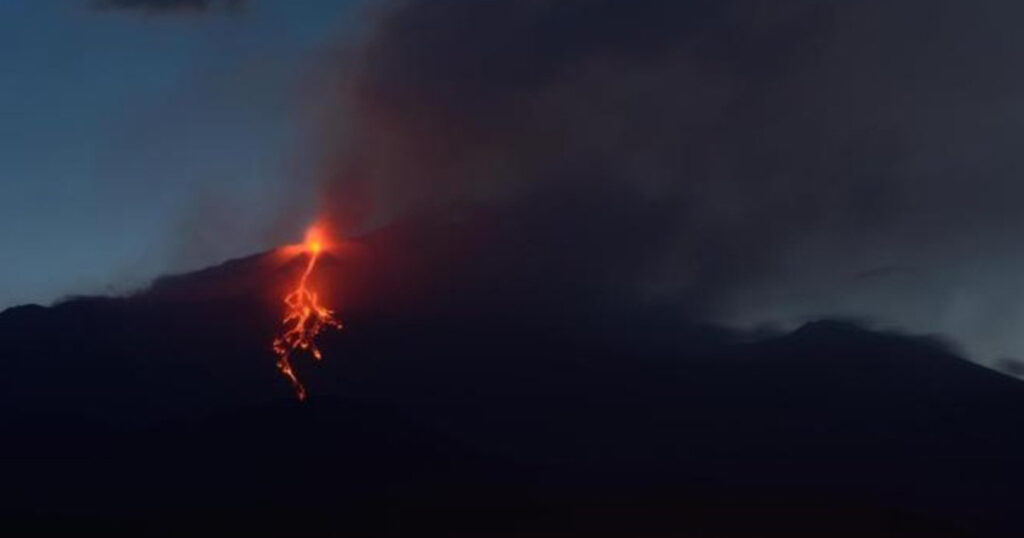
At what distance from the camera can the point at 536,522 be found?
503ft

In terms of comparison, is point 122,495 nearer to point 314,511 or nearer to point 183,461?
point 183,461

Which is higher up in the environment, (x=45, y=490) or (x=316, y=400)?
(x=316, y=400)

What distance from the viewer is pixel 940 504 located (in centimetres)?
19975

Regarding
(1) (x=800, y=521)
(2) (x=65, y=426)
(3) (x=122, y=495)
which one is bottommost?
(1) (x=800, y=521)

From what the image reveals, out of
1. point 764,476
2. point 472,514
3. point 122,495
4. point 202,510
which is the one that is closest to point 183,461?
point 122,495

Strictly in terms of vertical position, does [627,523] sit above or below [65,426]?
below

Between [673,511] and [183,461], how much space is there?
54.9m

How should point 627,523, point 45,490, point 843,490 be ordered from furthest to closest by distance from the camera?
point 843,490
point 45,490
point 627,523

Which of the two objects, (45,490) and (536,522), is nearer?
(536,522)

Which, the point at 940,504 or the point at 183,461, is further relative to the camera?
the point at 940,504

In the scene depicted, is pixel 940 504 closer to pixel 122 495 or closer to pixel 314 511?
pixel 314 511

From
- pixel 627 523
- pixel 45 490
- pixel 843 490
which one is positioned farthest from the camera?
pixel 843 490

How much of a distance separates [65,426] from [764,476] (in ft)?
269

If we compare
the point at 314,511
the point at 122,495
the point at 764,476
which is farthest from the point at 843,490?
the point at 122,495
